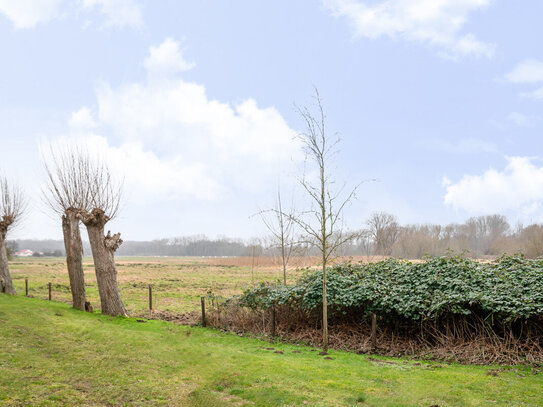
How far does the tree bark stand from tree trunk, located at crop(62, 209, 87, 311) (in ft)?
3.94

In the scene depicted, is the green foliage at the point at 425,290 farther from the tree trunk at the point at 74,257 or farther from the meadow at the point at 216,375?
the tree trunk at the point at 74,257

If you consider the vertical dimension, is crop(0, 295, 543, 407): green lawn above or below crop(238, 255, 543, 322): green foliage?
below

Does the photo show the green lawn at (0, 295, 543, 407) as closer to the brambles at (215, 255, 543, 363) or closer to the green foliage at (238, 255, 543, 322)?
the brambles at (215, 255, 543, 363)

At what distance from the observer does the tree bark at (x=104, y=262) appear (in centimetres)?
1497

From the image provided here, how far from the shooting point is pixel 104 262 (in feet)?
49.9

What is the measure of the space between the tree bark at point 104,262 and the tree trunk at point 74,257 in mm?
1200

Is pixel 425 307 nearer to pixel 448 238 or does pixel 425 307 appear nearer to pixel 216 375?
pixel 216 375

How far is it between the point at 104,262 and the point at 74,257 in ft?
7.14

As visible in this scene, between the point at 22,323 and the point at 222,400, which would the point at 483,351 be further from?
the point at 22,323

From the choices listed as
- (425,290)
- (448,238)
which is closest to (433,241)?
(448,238)

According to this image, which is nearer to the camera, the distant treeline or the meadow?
the meadow

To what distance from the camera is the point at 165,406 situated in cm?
605

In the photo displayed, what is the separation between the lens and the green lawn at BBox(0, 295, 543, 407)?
6238 mm

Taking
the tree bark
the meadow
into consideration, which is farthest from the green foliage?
the tree bark
